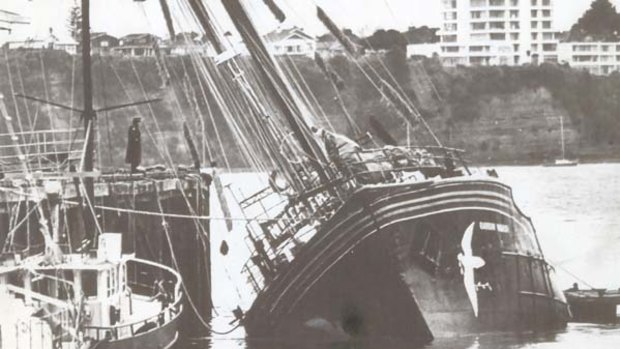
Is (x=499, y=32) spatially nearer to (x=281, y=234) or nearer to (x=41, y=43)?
(x=281, y=234)

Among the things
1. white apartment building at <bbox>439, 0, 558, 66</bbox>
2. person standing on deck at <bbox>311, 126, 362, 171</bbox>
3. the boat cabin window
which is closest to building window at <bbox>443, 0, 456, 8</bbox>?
white apartment building at <bbox>439, 0, 558, 66</bbox>

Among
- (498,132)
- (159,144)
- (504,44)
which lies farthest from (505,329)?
(159,144)

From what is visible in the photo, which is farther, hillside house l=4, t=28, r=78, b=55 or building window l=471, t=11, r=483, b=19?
hillside house l=4, t=28, r=78, b=55

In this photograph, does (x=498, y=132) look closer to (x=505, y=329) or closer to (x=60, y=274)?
(x=505, y=329)

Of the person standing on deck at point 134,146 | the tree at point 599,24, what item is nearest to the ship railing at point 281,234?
the person standing on deck at point 134,146

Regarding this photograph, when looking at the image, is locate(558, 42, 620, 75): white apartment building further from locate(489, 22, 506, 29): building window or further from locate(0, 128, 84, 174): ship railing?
locate(0, 128, 84, 174): ship railing

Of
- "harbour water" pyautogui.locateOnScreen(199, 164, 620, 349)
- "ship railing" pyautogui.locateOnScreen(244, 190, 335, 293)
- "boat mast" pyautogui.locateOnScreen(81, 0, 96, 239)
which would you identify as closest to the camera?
"harbour water" pyautogui.locateOnScreen(199, 164, 620, 349)

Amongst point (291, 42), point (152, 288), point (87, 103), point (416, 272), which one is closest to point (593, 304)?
point (416, 272)

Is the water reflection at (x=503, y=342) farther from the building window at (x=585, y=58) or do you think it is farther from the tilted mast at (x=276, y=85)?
the building window at (x=585, y=58)
